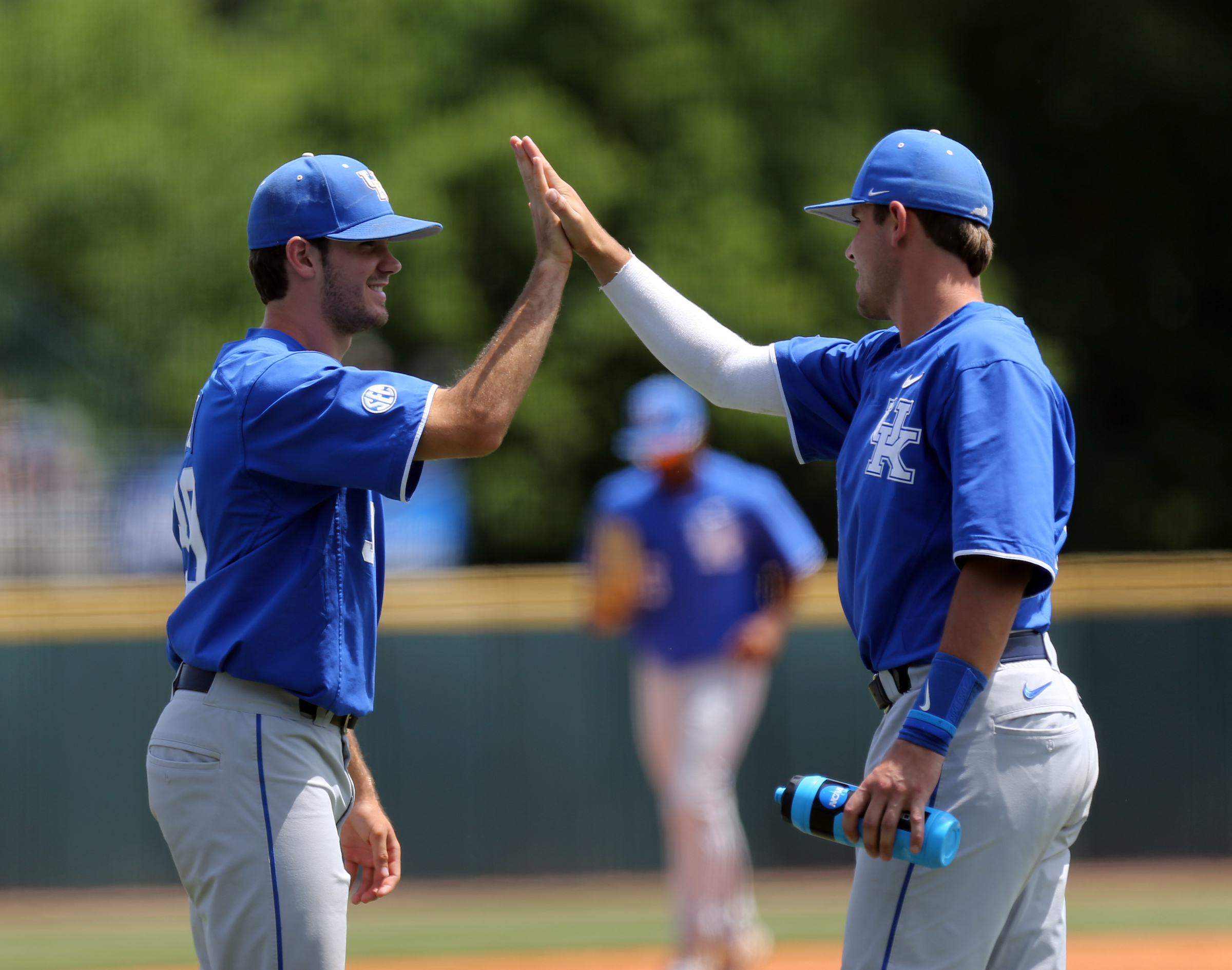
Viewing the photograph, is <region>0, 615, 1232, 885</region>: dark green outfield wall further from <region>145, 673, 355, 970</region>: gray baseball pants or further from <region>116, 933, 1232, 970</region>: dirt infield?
<region>145, 673, 355, 970</region>: gray baseball pants

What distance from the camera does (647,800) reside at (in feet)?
27.3

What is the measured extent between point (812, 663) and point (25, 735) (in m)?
4.32

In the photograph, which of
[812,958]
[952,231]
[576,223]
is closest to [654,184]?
→ [812,958]

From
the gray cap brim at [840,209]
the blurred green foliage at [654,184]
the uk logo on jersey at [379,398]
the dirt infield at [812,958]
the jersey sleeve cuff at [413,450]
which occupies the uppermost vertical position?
the blurred green foliage at [654,184]

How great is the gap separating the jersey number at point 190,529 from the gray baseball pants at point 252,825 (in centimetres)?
25

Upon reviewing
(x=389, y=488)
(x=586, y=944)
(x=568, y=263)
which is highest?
(x=568, y=263)

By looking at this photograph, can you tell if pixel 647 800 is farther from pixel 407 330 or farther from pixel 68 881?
pixel 407 330

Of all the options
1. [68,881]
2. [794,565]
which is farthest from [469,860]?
[794,565]

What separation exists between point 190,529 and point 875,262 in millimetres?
1585

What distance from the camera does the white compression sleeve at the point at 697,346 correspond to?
374 centimetres

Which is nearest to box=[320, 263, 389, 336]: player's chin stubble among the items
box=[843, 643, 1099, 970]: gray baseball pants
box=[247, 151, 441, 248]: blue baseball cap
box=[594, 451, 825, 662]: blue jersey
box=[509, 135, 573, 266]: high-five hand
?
box=[247, 151, 441, 248]: blue baseball cap

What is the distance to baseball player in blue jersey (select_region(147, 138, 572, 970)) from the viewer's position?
9.91 feet

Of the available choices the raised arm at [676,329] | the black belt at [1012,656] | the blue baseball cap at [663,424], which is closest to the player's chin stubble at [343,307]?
the raised arm at [676,329]

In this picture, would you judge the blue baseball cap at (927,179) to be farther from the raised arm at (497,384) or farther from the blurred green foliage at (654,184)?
the blurred green foliage at (654,184)
